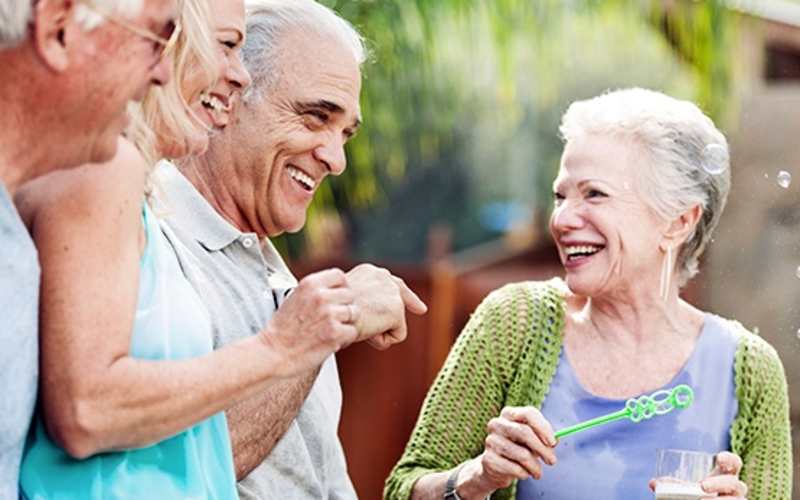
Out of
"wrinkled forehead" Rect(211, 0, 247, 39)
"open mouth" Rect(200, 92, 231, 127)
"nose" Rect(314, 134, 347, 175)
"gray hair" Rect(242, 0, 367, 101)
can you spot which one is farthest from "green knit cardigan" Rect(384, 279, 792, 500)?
"wrinkled forehead" Rect(211, 0, 247, 39)

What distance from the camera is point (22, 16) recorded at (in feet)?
5.94

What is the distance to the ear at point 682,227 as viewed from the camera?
325cm

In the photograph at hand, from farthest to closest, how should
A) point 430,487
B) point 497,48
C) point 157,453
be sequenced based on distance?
1. point 497,48
2. point 430,487
3. point 157,453

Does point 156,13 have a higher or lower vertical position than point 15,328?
higher

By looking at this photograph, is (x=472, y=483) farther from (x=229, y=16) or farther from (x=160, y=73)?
(x=160, y=73)

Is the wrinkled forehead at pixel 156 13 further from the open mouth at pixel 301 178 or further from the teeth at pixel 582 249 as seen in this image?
the teeth at pixel 582 249

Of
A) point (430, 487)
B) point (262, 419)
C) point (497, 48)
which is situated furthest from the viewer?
point (497, 48)

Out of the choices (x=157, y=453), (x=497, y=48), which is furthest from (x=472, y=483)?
(x=497, y=48)

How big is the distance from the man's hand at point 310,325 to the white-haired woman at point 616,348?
37.7 inches

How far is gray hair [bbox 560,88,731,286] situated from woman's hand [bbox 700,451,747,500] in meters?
0.60

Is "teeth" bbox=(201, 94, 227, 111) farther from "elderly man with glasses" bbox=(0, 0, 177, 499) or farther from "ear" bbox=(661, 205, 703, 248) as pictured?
"ear" bbox=(661, 205, 703, 248)

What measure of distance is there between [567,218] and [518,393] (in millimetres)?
373

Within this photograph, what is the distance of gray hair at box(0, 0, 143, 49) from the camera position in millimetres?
1802

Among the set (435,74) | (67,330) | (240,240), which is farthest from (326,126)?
(435,74)
